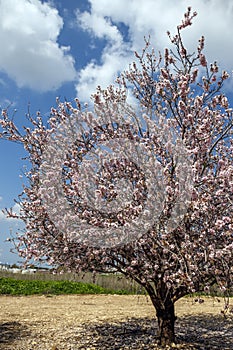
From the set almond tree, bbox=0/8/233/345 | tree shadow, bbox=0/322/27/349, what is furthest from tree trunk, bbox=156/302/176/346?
tree shadow, bbox=0/322/27/349

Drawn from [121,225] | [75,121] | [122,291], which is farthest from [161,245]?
[122,291]

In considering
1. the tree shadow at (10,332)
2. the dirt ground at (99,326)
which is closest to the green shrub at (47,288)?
the dirt ground at (99,326)

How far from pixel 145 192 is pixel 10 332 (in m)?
5.37

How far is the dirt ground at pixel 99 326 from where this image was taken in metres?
7.29

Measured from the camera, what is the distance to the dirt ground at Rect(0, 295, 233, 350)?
7285mm

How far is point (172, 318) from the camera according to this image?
675 cm

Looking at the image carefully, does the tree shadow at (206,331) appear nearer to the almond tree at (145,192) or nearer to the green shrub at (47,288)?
the almond tree at (145,192)

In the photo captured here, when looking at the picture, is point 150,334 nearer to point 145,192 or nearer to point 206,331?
point 206,331

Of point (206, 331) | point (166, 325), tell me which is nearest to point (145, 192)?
point (166, 325)

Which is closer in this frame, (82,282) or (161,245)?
(161,245)

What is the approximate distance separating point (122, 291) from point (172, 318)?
1184cm

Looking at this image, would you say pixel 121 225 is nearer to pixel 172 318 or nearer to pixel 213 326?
pixel 172 318

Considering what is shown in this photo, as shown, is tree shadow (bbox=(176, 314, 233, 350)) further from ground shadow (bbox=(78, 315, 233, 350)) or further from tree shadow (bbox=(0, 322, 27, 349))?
tree shadow (bbox=(0, 322, 27, 349))

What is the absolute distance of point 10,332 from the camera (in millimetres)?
8484
